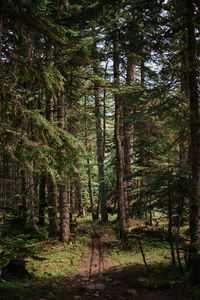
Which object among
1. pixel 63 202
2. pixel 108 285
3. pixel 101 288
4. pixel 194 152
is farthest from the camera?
pixel 63 202

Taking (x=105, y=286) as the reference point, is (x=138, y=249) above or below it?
below

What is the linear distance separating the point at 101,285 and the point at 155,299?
165 cm

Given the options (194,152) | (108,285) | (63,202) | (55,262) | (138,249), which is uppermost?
(194,152)

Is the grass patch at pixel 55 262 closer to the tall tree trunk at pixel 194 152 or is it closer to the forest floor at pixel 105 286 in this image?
the forest floor at pixel 105 286

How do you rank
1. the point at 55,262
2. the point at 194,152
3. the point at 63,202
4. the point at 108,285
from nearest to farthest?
the point at 194,152 → the point at 108,285 → the point at 55,262 → the point at 63,202

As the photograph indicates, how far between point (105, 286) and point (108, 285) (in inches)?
5.5

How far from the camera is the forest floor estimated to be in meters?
4.87

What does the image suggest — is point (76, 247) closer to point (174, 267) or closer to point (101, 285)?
point (101, 285)

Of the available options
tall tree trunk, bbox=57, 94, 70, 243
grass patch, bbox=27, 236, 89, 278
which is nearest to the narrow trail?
grass patch, bbox=27, 236, 89, 278

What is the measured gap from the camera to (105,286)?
602cm

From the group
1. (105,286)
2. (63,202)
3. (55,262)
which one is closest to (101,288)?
(105,286)

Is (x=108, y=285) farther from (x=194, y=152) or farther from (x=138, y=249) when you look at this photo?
(x=194, y=152)

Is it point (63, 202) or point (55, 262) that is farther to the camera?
point (63, 202)

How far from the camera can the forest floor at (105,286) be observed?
16.0ft
